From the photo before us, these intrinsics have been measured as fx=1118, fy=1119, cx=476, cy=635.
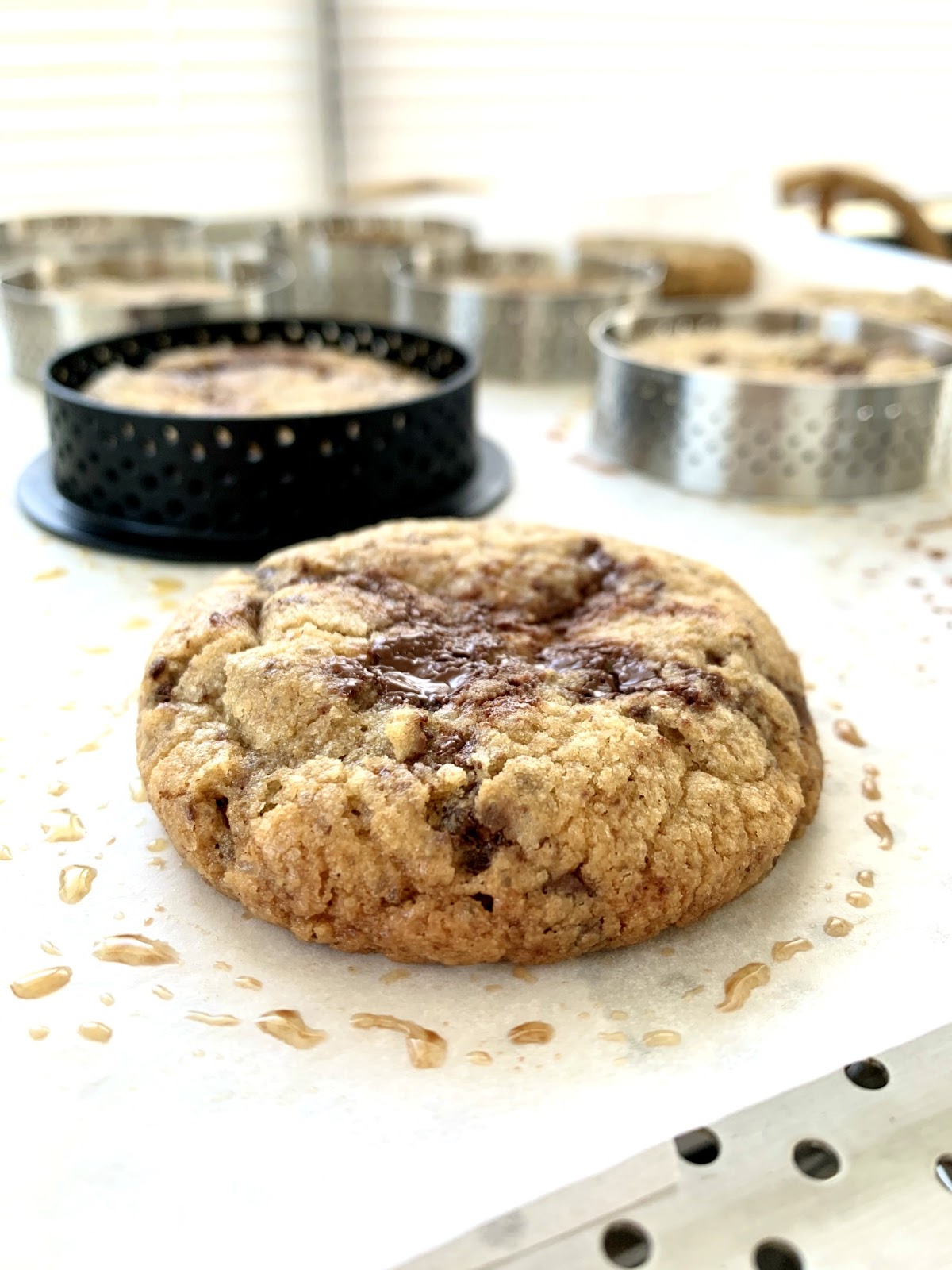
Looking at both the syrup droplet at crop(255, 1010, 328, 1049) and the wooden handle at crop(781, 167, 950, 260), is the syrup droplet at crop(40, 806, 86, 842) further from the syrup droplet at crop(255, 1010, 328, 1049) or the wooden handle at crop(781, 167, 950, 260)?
the wooden handle at crop(781, 167, 950, 260)

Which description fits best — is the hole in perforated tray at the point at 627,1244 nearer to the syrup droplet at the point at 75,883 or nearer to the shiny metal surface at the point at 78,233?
the syrup droplet at the point at 75,883

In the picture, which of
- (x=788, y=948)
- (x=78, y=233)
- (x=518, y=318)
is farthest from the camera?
(x=78, y=233)

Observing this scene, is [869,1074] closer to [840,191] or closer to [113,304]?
[113,304]

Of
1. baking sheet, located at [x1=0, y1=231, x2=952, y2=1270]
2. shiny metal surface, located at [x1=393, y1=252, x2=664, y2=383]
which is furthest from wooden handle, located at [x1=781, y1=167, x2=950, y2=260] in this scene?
baking sheet, located at [x1=0, y1=231, x2=952, y2=1270]

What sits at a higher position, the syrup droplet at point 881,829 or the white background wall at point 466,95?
the white background wall at point 466,95

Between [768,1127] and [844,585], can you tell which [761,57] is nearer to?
[844,585]

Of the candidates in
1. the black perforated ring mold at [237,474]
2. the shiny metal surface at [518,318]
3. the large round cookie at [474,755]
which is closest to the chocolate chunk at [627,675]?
the large round cookie at [474,755]

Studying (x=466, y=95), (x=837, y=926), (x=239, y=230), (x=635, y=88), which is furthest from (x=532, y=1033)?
(x=635, y=88)
